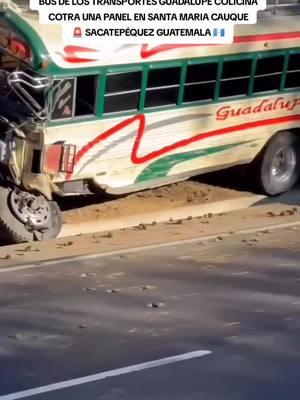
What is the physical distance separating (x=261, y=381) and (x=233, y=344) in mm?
1031

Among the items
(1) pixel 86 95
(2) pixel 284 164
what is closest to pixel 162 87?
(1) pixel 86 95

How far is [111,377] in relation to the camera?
8.05 metres

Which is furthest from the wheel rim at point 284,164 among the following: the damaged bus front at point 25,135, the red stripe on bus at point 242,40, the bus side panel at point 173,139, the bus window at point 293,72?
the damaged bus front at point 25,135

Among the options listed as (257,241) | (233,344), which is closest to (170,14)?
(257,241)

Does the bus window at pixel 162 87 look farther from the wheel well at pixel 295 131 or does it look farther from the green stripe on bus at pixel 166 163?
the wheel well at pixel 295 131

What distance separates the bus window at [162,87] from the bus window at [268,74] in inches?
72.9

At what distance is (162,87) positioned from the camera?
56.6ft

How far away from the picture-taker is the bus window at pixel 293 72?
19.2 m

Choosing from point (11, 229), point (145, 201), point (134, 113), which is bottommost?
point (145, 201)

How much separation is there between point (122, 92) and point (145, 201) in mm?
2609

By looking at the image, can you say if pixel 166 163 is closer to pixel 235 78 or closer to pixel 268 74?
pixel 235 78

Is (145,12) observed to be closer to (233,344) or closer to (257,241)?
(257,241)

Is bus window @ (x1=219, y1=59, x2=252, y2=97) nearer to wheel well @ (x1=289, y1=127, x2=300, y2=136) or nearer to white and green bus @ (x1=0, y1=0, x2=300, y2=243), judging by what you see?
white and green bus @ (x1=0, y1=0, x2=300, y2=243)

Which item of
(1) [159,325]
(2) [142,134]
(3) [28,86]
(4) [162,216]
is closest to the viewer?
(1) [159,325]
